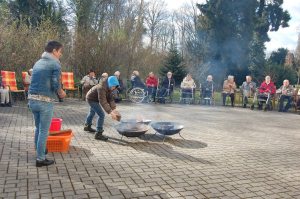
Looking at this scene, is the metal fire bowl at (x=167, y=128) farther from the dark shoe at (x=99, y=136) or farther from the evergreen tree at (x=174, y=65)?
the evergreen tree at (x=174, y=65)

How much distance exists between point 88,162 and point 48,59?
1.77 m

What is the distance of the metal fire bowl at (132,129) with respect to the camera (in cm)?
708

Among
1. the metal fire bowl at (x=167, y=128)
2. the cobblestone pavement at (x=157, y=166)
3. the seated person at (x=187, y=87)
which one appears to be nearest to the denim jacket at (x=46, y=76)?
the cobblestone pavement at (x=157, y=166)

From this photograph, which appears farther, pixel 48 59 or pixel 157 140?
pixel 157 140

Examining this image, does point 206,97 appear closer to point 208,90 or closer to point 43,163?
point 208,90

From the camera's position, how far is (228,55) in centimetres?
2630

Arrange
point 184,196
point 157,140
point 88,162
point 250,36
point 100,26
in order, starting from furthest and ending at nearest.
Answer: point 250,36 < point 100,26 < point 157,140 < point 88,162 < point 184,196

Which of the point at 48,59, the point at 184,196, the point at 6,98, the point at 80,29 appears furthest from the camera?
the point at 80,29

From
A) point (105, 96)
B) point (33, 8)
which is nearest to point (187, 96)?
point (105, 96)

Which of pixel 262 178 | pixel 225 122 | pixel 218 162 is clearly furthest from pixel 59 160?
pixel 225 122

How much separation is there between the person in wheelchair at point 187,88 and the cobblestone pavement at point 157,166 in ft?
23.5

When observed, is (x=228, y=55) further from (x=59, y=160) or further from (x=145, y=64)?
(x=59, y=160)

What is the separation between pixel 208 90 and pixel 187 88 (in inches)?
39.4

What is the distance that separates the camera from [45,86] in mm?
4988
